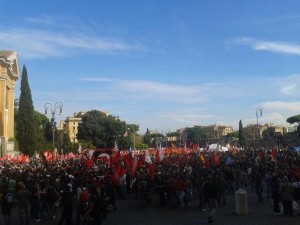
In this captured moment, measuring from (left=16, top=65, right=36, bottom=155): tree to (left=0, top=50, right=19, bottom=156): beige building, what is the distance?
1502mm

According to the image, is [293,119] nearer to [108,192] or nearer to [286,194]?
[108,192]

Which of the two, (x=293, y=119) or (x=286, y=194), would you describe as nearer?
(x=286, y=194)

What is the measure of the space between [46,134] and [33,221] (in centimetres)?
7269

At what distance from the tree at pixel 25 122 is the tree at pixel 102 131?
96.9 ft

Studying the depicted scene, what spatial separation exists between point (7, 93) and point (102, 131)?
2842 cm

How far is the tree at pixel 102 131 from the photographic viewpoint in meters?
87.4

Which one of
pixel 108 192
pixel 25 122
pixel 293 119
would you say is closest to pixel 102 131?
pixel 25 122

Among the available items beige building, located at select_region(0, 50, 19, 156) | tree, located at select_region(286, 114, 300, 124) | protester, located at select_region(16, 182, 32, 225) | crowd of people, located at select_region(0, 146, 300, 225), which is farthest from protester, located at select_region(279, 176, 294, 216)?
tree, located at select_region(286, 114, 300, 124)

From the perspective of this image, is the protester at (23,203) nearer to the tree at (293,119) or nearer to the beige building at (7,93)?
the beige building at (7,93)

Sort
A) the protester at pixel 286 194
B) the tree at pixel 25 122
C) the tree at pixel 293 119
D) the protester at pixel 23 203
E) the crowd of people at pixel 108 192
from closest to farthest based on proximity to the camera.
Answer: the crowd of people at pixel 108 192 < the protester at pixel 23 203 < the protester at pixel 286 194 < the tree at pixel 25 122 < the tree at pixel 293 119

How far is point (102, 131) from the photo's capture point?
8825 cm

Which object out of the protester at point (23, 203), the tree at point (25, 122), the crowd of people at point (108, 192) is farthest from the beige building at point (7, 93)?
the protester at point (23, 203)

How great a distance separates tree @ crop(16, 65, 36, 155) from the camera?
5616cm

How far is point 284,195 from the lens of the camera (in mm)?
14398
